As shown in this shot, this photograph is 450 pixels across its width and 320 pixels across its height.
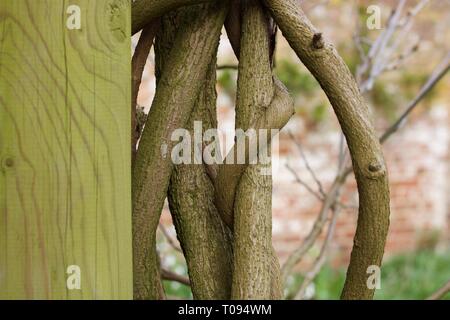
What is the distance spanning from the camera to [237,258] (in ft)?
3.90

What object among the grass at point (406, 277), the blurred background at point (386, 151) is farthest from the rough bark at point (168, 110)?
the blurred background at point (386, 151)

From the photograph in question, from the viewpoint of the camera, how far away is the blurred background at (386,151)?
14.6ft

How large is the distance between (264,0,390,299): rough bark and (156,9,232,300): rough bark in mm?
169

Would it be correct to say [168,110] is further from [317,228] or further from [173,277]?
[317,228]

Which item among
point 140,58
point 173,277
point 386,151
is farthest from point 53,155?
point 386,151

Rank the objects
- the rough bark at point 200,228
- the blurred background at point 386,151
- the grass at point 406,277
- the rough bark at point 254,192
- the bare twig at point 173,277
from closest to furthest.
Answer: the rough bark at point 254,192
the rough bark at point 200,228
the bare twig at point 173,277
the grass at point 406,277
the blurred background at point 386,151

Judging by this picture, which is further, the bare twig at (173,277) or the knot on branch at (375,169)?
the bare twig at (173,277)

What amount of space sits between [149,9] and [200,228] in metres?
0.35

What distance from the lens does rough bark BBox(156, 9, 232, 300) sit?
4.25 feet

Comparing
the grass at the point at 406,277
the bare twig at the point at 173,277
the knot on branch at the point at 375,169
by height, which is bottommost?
the grass at the point at 406,277

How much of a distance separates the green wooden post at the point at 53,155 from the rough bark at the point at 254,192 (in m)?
0.22

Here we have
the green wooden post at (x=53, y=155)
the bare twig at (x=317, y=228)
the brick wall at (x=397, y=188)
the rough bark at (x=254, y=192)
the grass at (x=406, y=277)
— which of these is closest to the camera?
the green wooden post at (x=53, y=155)

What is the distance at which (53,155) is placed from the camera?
1005 mm

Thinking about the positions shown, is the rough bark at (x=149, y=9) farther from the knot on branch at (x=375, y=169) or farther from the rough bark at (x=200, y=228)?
the knot on branch at (x=375, y=169)
